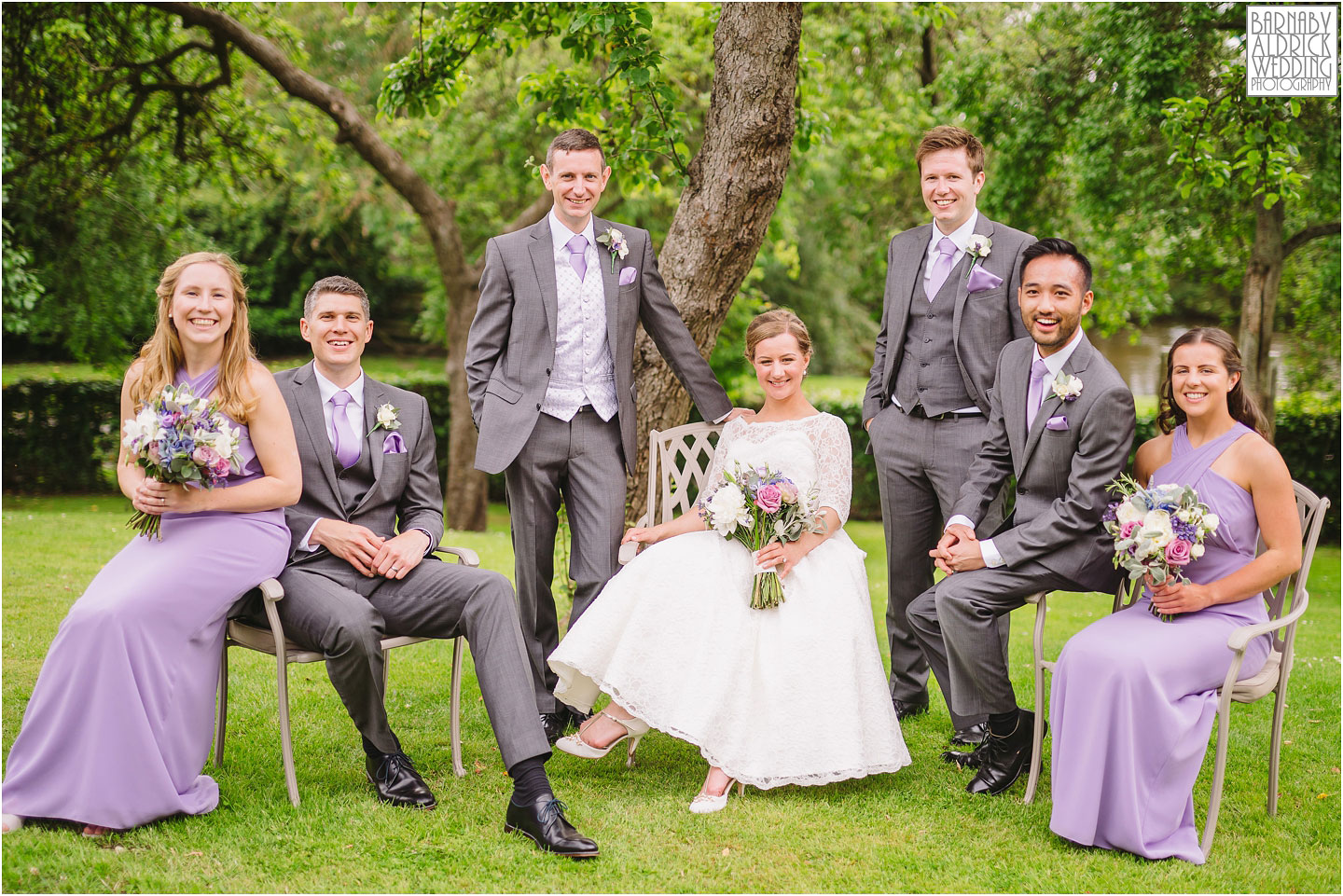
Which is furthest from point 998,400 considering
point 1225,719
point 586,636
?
point 586,636

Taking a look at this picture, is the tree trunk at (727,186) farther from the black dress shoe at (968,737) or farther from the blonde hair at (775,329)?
the black dress shoe at (968,737)

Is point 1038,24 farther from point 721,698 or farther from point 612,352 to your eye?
point 721,698

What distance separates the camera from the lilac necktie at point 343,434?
4039 millimetres

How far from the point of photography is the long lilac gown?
3.30 meters

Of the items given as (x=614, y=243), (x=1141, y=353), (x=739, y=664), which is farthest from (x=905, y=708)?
(x=1141, y=353)

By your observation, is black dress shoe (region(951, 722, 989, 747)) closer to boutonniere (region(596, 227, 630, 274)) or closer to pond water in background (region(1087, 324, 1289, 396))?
boutonniere (region(596, 227, 630, 274))

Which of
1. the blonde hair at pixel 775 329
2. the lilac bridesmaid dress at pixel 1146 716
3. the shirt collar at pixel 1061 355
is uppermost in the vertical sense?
the blonde hair at pixel 775 329

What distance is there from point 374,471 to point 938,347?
7.88 feet

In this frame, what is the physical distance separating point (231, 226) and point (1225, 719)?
22825mm

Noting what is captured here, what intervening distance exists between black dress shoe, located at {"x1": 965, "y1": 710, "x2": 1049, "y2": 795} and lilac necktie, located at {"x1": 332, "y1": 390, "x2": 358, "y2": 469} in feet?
8.93

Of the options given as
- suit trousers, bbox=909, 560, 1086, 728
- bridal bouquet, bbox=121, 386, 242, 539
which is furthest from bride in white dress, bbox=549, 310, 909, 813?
bridal bouquet, bbox=121, 386, 242, 539

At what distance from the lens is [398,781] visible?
12.4 ft

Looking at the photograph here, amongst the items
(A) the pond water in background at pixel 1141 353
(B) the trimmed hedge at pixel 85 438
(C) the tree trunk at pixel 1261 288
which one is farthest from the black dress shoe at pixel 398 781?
(A) the pond water in background at pixel 1141 353

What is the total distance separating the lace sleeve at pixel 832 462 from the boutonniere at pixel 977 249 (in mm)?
885
